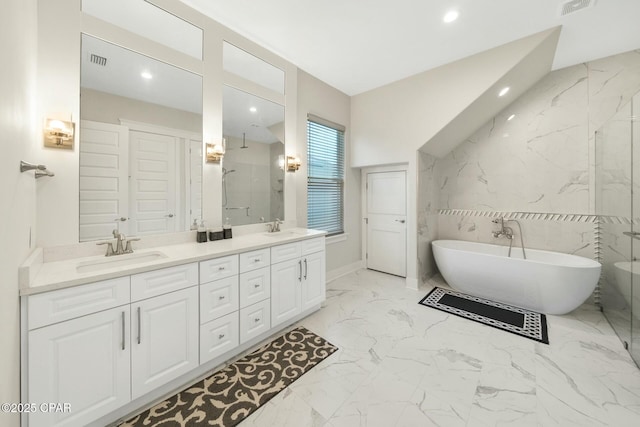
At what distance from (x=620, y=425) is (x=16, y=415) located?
3250mm

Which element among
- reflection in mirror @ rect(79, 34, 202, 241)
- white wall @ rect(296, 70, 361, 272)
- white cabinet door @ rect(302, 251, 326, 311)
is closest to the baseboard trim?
white wall @ rect(296, 70, 361, 272)

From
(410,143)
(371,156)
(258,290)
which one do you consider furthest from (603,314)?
(258,290)

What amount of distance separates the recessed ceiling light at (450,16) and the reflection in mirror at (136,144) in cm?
253

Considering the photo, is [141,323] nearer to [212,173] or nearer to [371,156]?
[212,173]

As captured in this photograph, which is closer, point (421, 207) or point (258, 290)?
point (258, 290)

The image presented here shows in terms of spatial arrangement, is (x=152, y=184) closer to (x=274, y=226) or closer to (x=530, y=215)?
(x=274, y=226)

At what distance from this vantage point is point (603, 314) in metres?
2.80

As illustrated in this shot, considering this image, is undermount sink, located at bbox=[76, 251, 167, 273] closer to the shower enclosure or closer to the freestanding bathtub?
the freestanding bathtub

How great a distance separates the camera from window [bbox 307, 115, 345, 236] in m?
3.73

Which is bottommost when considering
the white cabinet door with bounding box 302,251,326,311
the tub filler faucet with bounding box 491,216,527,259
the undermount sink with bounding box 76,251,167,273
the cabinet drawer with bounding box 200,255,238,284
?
the white cabinet door with bounding box 302,251,326,311

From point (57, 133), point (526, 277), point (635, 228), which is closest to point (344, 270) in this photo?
point (526, 277)

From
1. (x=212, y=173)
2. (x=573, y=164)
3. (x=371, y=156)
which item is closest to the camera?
(x=212, y=173)

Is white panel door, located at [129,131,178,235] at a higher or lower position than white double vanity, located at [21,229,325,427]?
higher

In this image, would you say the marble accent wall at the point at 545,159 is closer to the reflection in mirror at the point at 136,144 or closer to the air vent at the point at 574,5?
the air vent at the point at 574,5
